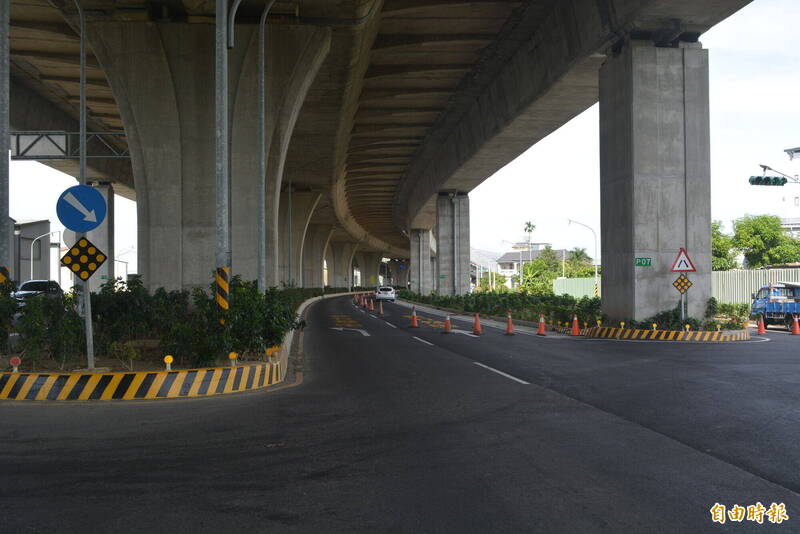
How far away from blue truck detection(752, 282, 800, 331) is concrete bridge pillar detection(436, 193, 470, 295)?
84.3 ft

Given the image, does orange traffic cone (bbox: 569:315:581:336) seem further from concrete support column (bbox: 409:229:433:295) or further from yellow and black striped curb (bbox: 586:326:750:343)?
concrete support column (bbox: 409:229:433:295)

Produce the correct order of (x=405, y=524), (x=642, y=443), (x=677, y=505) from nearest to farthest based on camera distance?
(x=405, y=524)
(x=677, y=505)
(x=642, y=443)

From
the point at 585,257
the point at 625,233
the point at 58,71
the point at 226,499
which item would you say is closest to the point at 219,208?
the point at 226,499

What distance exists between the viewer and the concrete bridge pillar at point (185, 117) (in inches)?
758

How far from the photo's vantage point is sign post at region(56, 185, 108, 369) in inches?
427

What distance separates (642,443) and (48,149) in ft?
88.0

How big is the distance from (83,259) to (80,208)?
0.86m

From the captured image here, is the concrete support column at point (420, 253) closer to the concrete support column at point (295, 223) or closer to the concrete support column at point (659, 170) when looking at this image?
the concrete support column at point (295, 223)

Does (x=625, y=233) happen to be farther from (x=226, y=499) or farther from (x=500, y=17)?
(x=226, y=499)

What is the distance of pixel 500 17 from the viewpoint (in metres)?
23.4

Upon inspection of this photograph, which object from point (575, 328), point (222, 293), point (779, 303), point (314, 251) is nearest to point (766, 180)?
point (779, 303)

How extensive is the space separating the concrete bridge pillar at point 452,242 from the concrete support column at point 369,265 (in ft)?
313

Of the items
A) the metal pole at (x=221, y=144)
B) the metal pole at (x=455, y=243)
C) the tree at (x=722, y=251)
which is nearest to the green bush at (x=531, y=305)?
the metal pole at (x=455, y=243)

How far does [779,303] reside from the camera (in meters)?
27.3
